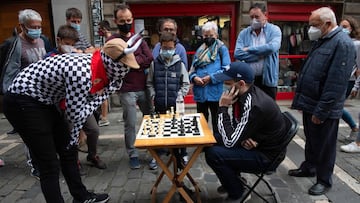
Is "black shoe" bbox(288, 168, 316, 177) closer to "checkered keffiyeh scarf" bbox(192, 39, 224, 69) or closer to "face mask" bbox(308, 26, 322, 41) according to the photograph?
"face mask" bbox(308, 26, 322, 41)

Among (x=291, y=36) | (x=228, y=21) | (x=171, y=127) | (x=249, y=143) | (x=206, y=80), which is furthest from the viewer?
(x=291, y=36)

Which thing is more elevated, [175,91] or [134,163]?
[175,91]

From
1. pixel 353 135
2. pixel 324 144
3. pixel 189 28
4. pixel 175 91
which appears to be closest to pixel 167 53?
pixel 175 91

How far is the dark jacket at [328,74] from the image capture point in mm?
2904

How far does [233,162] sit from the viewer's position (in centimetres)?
279

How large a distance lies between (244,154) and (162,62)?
61.7 inches

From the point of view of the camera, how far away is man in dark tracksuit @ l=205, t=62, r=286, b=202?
2635 mm

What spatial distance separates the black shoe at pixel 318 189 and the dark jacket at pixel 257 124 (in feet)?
2.69

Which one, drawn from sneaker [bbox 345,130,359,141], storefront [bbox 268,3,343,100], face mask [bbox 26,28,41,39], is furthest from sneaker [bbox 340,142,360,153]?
face mask [bbox 26,28,41,39]

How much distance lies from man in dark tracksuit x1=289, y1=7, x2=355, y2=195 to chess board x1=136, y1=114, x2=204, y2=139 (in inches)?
47.8

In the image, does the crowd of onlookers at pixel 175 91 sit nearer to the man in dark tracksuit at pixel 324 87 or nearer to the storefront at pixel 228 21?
the man in dark tracksuit at pixel 324 87

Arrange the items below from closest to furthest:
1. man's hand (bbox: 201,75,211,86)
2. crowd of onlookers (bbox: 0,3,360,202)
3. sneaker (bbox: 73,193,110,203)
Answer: crowd of onlookers (bbox: 0,3,360,202), sneaker (bbox: 73,193,110,203), man's hand (bbox: 201,75,211,86)

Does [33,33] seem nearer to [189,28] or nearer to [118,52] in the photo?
[118,52]

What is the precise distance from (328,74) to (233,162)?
50.7 inches
